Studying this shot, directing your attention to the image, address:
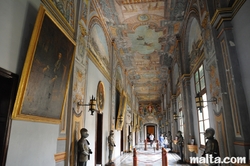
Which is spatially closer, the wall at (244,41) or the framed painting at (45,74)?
the framed painting at (45,74)

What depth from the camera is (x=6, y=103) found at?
3.13 meters

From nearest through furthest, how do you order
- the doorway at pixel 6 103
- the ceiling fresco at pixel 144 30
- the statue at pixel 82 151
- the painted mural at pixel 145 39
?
the doorway at pixel 6 103 < the statue at pixel 82 151 < the ceiling fresco at pixel 144 30 < the painted mural at pixel 145 39

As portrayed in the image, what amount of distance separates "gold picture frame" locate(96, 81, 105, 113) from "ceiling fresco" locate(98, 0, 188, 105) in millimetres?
3757

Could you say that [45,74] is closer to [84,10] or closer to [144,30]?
[84,10]

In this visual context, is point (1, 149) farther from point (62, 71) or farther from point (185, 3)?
point (185, 3)

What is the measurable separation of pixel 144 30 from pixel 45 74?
847cm

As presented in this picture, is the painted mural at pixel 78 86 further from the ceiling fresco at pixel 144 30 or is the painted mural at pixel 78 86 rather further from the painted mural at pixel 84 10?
the ceiling fresco at pixel 144 30

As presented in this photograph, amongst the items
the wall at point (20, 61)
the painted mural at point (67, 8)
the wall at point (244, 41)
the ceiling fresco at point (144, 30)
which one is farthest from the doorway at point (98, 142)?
the wall at point (244, 41)

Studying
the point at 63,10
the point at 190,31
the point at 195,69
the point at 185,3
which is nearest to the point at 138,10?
the point at 185,3

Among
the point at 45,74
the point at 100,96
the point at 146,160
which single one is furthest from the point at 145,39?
the point at 45,74

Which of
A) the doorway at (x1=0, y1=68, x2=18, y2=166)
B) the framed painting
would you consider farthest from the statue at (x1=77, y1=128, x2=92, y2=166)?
the doorway at (x1=0, y1=68, x2=18, y2=166)

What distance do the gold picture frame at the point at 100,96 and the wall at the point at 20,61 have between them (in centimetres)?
445

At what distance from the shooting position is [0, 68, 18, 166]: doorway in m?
2.93

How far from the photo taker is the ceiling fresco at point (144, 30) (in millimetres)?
8703
